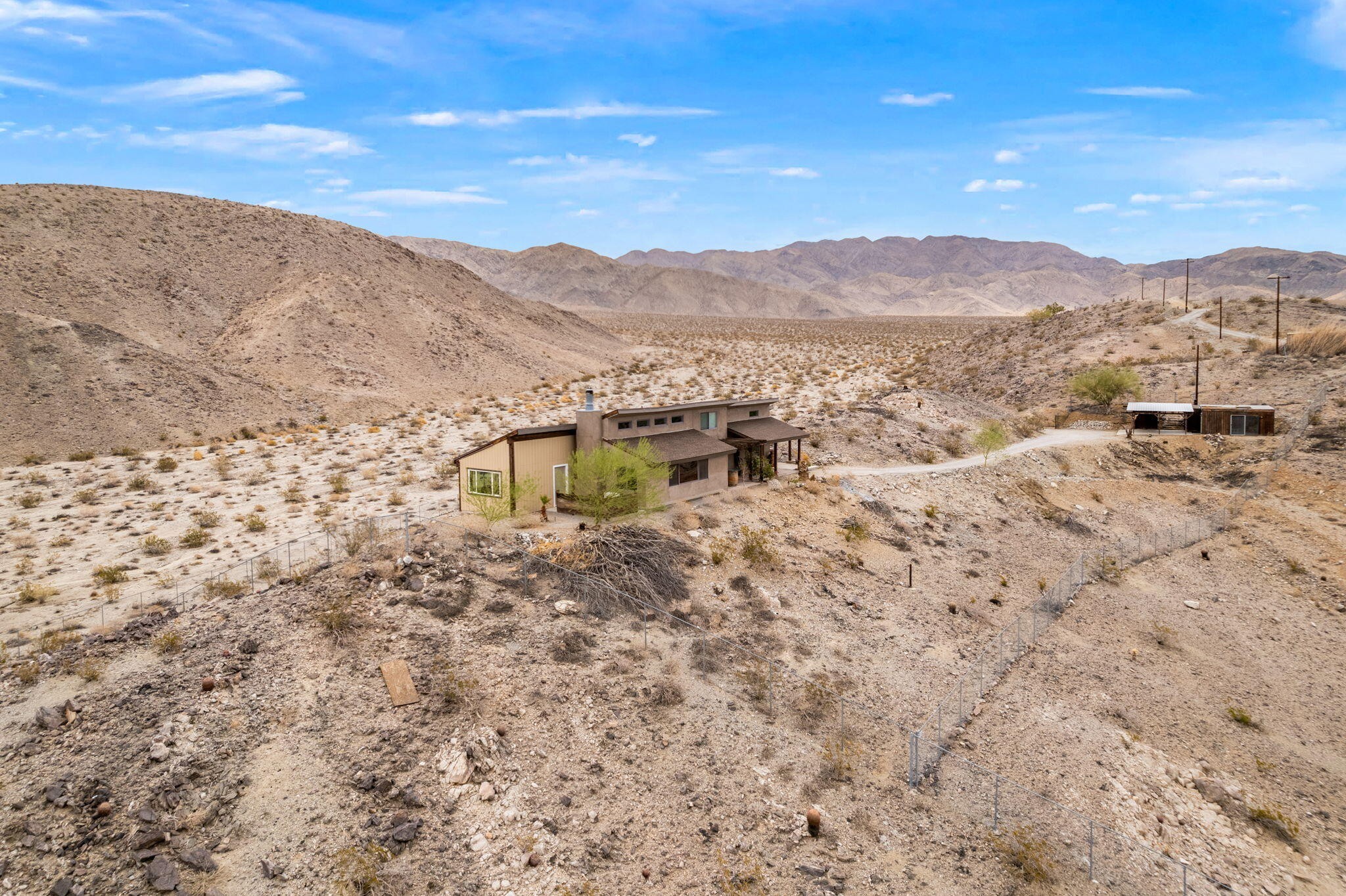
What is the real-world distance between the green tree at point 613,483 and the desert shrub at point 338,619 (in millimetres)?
8889

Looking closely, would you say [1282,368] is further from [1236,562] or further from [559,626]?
[559,626]

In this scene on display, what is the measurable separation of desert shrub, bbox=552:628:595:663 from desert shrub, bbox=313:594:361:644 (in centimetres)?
509

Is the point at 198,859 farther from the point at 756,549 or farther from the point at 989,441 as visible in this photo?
the point at 989,441

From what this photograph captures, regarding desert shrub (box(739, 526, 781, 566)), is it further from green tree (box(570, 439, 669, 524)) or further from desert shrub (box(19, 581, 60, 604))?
desert shrub (box(19, 581, 60, 604))

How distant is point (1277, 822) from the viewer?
1747cm

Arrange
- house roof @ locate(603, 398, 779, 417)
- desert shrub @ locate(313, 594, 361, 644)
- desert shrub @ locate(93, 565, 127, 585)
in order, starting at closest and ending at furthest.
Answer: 1. desert shrub @ locate(313, 594, 361, 644)
2. desert shrub @ locate(93, 565, 127, 585)
3. house roof @ locate(603, 398, 779, 417)

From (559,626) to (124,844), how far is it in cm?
1002

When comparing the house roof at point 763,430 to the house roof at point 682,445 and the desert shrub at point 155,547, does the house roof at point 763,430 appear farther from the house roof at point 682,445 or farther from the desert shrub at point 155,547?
the desert shrub at point 155,547

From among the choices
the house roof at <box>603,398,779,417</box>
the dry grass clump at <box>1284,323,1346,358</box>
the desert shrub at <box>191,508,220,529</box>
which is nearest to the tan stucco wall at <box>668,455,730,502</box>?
the house roof at <box>603,398,779,417</box>

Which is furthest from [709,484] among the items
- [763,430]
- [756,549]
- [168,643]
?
[168,643]

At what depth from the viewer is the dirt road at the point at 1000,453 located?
39281mm

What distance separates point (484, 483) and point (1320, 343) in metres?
63.7

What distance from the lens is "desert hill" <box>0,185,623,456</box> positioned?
4203 cm

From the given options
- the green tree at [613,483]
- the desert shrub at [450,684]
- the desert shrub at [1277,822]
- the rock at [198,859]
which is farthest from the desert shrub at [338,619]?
the desert shrub at [1277,822]
